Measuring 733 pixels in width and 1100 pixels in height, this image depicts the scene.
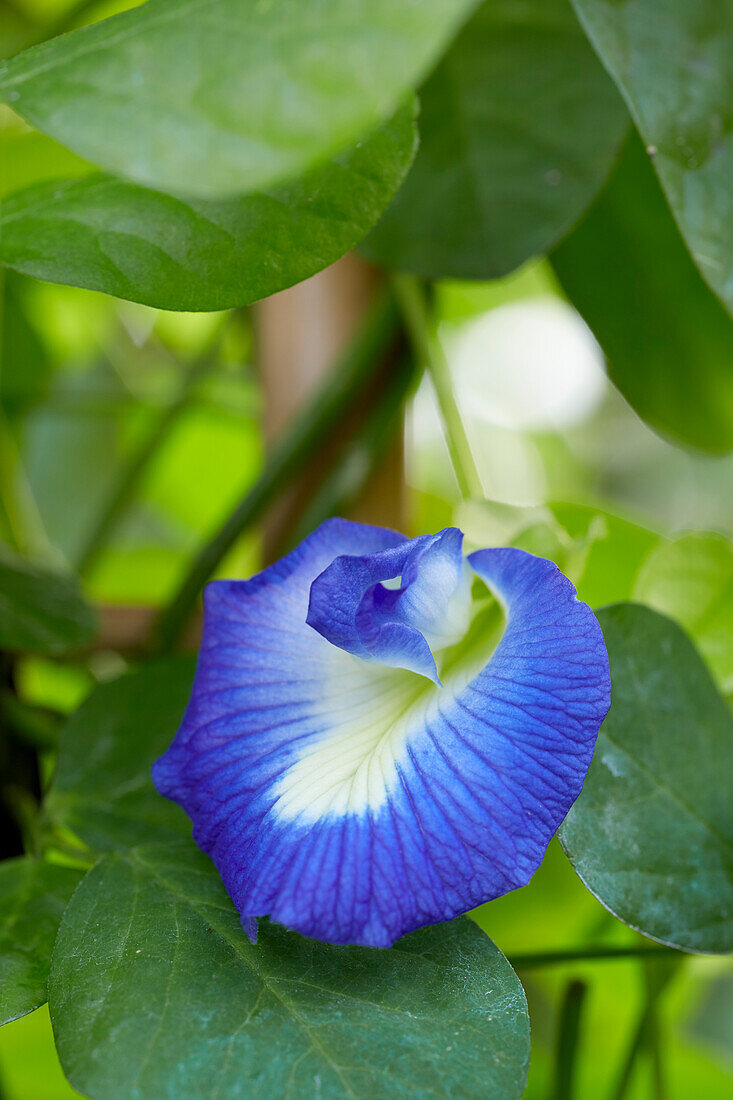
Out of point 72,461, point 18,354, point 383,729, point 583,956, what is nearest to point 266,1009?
point 383,729

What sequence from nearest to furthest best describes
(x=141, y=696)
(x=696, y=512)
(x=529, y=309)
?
(x=141, y=696), (x=529, y=309), (x=696, y=512)

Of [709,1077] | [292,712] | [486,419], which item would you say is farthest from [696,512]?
[292,712]

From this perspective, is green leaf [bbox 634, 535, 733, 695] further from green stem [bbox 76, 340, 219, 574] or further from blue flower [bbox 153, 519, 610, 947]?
green stem [bbox 76, 340, 219, 574]

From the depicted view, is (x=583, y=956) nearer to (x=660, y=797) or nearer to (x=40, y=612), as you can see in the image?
(x=660, y=797)

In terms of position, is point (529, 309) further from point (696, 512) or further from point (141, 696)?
point (696, 512)

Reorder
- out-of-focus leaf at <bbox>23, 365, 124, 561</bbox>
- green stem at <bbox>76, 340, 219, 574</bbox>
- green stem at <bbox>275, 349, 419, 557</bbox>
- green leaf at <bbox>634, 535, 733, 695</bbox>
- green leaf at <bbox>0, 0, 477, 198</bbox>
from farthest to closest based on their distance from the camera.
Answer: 1. out-of-focus leaf at <bbox>23, 365, 124, 561</bbox>
2. green stem at <bbox>76, 340, 219, 574</bbox>
3. green stem at <bbox>275, 349, 419, 557</bbox>
4. green leaf at <bbox>634, 535, 733, 695</bbox>
5. green leaf at <bbox>0, 0, 477, 198</bbox>

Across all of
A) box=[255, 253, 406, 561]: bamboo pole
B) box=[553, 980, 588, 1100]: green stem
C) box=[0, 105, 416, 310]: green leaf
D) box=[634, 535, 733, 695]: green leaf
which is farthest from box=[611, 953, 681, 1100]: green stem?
box=[0, 105, 416, 310]: green leaf

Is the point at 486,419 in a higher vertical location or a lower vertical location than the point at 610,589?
lower

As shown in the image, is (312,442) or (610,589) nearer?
(610,589)
